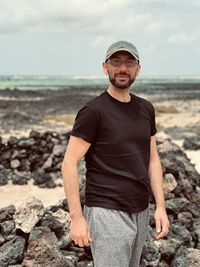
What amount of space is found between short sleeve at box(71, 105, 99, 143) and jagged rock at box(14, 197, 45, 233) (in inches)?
87.4

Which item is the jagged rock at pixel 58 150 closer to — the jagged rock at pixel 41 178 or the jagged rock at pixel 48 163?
the jagged rock at pixel 48 163

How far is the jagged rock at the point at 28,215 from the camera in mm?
5470

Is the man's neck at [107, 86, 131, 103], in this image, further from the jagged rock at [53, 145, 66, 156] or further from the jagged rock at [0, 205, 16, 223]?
the jagged rock at [53, 145, 66, 156]

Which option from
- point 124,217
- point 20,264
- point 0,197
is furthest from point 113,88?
point 0,197

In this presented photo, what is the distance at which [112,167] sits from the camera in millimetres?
3629

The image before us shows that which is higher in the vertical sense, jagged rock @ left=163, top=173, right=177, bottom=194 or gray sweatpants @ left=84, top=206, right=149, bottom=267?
gray sweatpants @ left=84, top=206, right=149, bottom=267

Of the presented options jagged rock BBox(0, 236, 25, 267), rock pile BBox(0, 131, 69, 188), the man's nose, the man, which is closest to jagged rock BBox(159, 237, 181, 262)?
jagged rock BBox(0, 236, 25, 267)

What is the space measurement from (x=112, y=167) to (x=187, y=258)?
241 centimetres

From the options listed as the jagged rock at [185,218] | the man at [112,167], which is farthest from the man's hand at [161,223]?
the jagged rock at [185,218]

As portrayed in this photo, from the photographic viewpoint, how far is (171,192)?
301 inches

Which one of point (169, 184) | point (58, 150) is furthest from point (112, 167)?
point (58, 150)

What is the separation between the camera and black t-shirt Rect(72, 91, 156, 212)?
3537 mm

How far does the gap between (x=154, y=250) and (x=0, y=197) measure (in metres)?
5.87

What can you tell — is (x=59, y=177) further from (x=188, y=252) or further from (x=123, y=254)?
(x=123, y=254)
